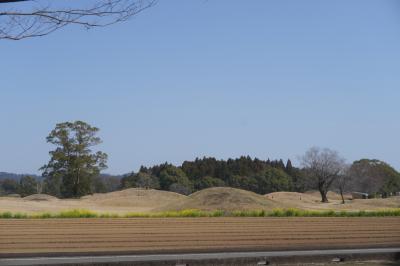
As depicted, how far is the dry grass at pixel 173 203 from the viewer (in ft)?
156

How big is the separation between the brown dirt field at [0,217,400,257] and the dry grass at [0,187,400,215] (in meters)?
16.6

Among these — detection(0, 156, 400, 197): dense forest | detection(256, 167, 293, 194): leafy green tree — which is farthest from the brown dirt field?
detection(256, 167, 293, 194): leafy green tree

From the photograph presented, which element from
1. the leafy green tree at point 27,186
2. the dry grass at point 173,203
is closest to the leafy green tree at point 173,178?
the dry grass at point 173,203

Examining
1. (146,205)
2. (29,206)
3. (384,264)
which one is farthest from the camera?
(146,205)

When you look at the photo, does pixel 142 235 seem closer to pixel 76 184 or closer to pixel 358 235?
pixel 358 235

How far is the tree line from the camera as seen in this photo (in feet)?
213

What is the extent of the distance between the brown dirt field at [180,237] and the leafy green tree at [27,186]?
65074mm

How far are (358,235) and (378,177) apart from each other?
66.5m

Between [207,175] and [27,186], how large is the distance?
100ft

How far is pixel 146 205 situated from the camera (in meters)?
63.3

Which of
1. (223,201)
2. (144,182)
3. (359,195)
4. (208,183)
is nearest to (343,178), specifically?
(359,195)

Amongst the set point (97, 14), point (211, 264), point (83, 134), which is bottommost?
point (211, 264)

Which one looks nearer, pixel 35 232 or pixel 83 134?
pixel 35 232

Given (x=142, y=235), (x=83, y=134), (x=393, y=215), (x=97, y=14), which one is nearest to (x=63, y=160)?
(x=83, y=134)
